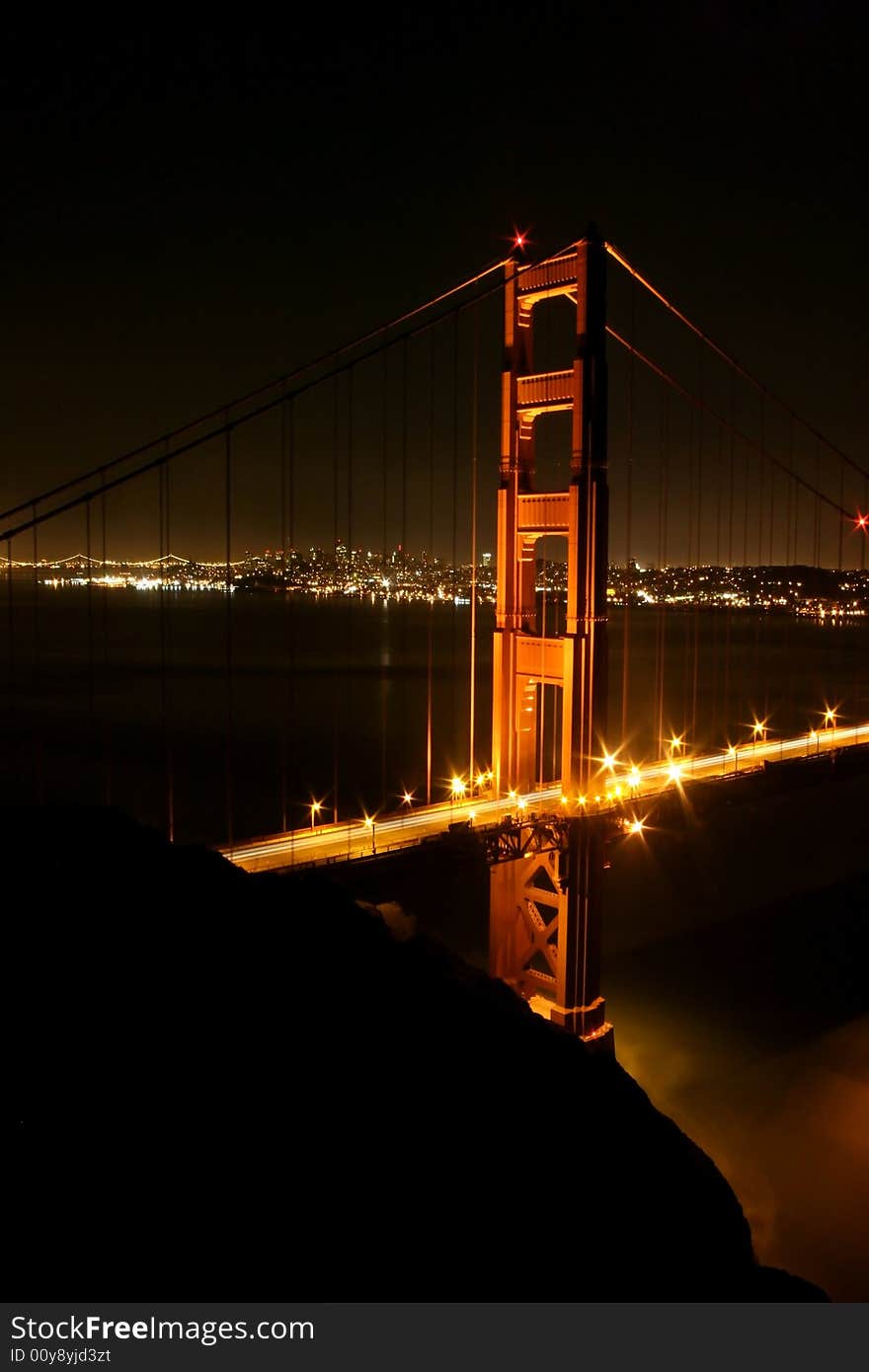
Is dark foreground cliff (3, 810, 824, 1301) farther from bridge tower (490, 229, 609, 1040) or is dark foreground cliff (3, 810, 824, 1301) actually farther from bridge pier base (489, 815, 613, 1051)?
bridge tower (490, 229, 609, 1040)

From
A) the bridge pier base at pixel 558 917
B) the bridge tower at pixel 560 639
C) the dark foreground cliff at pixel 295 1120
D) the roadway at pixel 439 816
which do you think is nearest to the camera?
the dark foreground cliff at pixel 295 1120

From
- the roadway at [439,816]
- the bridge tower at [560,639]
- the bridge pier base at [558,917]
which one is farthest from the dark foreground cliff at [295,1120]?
the bridge tower at [560,639]

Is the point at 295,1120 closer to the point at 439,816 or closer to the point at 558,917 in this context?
the point at 558,917

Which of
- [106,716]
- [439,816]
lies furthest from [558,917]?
[106,716]

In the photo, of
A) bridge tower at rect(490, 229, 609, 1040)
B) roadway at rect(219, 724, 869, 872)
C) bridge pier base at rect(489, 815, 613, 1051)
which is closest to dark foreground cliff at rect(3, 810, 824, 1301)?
roadway at rect(219, 724, 869, 872)

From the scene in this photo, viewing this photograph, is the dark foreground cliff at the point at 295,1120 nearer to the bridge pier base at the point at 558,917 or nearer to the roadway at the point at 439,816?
the roadway at the point at 439,816

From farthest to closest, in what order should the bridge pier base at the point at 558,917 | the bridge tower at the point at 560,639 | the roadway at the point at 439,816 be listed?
the bridge tower at the point at 560,639 < the bridge pier base at the point at 558,917 < the roadway at the point at 439,816

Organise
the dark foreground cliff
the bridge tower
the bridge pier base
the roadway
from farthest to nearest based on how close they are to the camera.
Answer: the bridge tower < the bridge pier base < the roadway < the dark foreground cliff
